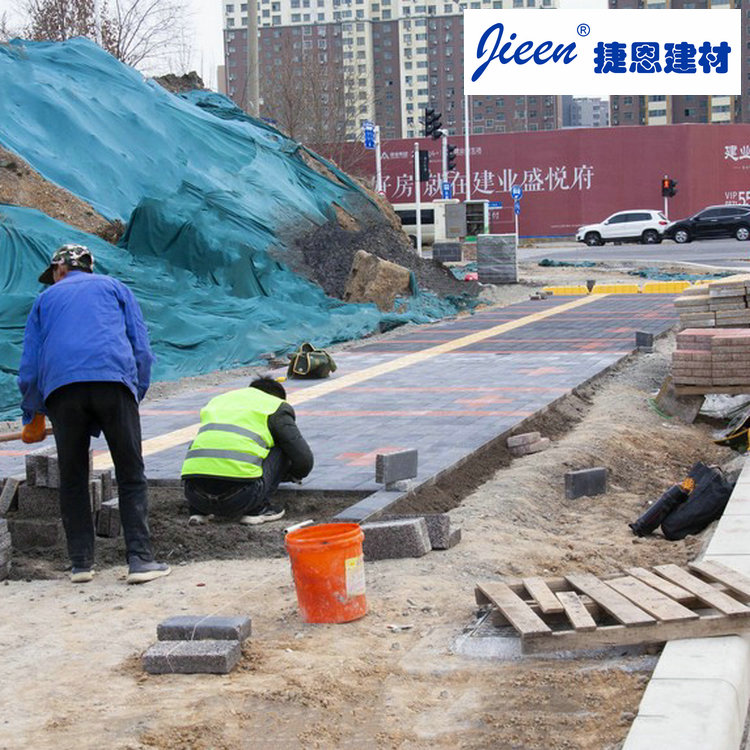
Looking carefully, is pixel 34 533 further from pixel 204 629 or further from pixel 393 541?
pixel 204 629

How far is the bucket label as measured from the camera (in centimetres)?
543

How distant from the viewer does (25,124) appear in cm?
2172

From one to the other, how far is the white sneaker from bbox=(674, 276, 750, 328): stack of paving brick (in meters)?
6.61

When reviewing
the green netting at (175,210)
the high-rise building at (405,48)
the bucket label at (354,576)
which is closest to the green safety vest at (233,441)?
the bucket label at (354,576)

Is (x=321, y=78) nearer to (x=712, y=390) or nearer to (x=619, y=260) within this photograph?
(x=619, y=260)

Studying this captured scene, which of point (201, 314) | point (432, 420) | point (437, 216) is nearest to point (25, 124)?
point (201, 314)

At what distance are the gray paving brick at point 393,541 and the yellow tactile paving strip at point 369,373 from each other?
2.71 metres

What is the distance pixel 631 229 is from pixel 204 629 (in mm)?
44911

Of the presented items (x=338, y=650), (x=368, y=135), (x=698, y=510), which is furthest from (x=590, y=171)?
(x=338, y=650)

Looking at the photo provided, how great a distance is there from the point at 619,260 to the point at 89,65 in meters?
17.7

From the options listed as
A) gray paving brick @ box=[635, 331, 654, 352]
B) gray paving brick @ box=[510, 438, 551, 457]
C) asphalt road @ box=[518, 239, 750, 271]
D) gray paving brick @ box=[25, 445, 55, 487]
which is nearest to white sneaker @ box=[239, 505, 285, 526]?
gray paving brick @ box=[25, 445, 55, 487]

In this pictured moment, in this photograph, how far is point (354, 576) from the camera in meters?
5.45

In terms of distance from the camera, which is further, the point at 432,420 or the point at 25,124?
the point at 25,124

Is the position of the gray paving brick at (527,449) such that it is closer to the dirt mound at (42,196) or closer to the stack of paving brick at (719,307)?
the stack of paving brick at (719,307)
